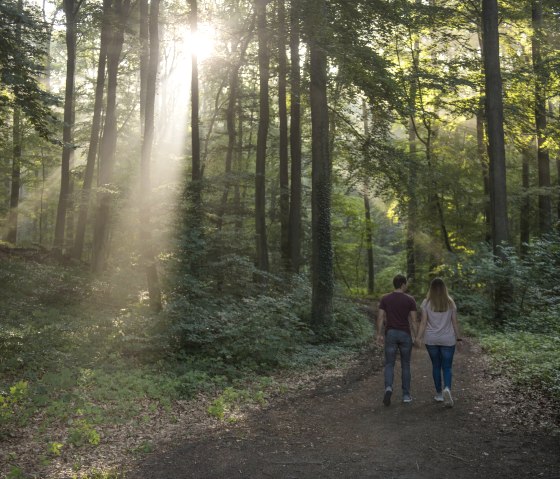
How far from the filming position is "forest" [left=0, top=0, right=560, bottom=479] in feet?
31.0

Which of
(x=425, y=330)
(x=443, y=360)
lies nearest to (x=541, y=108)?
(x=425, y=330)

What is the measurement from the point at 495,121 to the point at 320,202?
262 inches

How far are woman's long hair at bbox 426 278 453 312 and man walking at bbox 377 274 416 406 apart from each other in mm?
315

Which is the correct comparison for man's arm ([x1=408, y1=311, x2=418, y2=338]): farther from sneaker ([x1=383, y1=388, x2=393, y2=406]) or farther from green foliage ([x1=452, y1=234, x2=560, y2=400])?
green foliage ([x1=452, y1=234, x2=560, y2=400])

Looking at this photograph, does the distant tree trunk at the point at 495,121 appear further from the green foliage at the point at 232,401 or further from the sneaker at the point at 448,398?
the green foliage at the point at 232,401

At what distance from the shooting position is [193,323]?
37.7 ft

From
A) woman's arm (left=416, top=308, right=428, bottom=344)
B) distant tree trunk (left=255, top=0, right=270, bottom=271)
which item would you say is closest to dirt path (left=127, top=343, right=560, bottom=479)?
woman's arm (left=416, top=308, right=428, bottom=344)

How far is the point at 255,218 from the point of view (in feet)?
63.1

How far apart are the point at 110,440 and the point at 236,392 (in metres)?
2.75

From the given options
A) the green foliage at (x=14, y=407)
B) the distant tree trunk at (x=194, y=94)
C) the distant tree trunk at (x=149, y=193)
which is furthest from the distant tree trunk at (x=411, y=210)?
the green foliage at (x=14, y=407)

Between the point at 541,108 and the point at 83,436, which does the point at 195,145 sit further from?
the point at 541,108

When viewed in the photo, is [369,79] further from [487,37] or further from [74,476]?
[74,476]

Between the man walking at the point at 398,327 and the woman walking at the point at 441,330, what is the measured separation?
0.25 m

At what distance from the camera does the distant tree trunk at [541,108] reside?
19.3m
